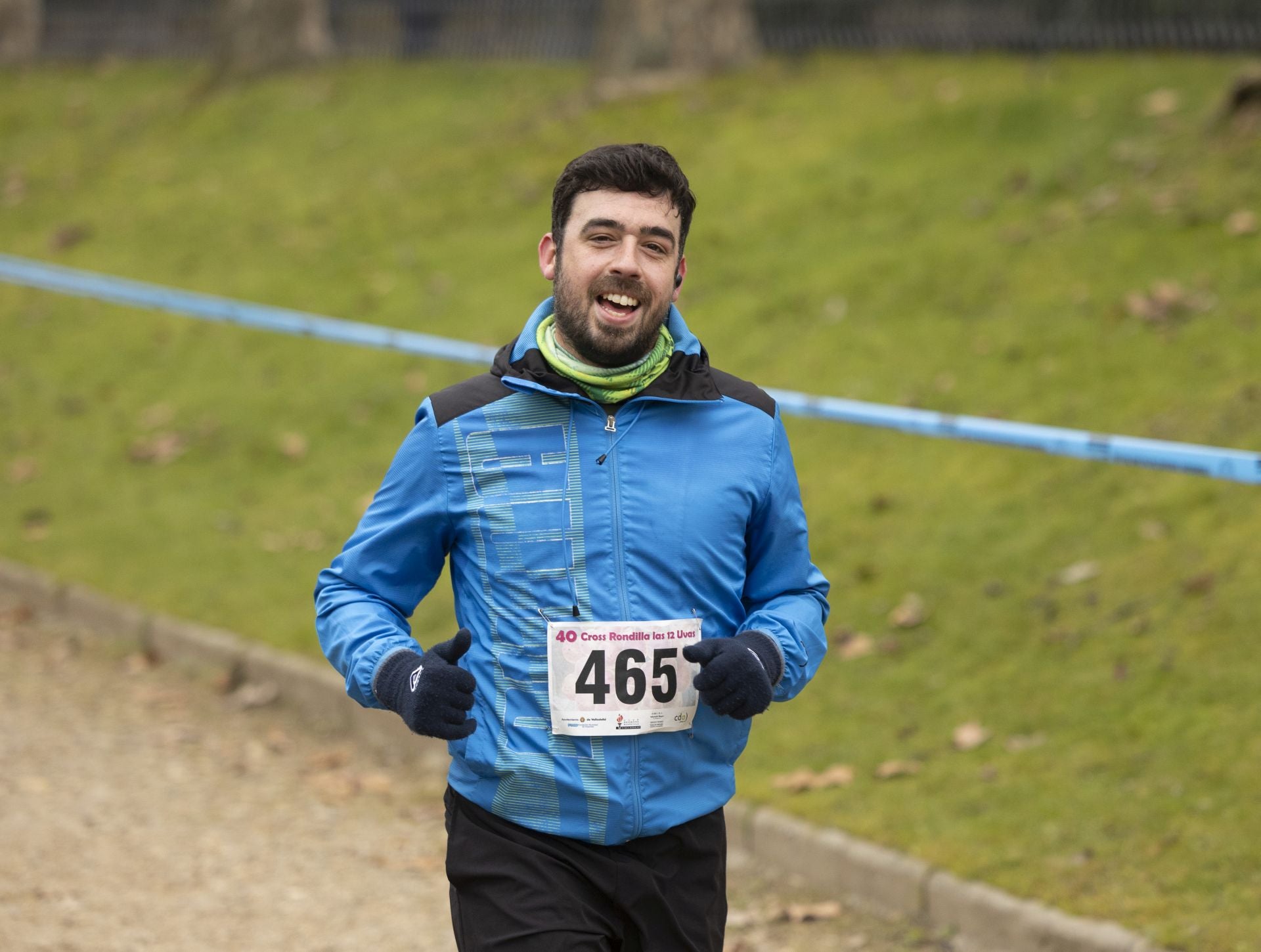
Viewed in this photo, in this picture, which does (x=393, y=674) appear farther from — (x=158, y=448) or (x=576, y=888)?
(x=158, y=448)

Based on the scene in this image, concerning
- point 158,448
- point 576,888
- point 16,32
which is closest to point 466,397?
point 576,888

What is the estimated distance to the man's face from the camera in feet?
9.82

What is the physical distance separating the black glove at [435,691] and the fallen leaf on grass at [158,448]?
7393 millimetres

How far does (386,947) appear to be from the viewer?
16.7 feet

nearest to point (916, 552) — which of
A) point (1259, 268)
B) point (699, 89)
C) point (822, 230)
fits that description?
point (1259, 268)

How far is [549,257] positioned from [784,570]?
29.4 inches

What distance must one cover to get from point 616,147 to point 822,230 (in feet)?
25.4

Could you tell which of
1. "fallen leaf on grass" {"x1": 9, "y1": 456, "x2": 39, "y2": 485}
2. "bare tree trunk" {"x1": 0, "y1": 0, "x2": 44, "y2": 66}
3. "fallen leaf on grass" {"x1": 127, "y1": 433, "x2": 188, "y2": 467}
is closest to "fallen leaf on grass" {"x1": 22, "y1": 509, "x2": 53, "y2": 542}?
"fallen leaf on grass" {"x1": 9, "y1": 456, "x2": 39, "y2": 485}

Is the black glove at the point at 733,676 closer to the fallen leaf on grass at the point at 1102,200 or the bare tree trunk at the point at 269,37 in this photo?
the fallen leaf on grass at the point at 1102,200

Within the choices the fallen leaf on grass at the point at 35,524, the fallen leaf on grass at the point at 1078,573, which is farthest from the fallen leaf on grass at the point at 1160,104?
the fallen leaf on grass at the point at 35,524

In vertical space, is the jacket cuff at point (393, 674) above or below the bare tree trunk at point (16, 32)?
below

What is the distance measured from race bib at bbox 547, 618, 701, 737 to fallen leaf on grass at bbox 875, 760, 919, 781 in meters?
2.95

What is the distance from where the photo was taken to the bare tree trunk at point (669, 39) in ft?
44.9

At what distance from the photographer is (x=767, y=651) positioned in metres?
2.90
